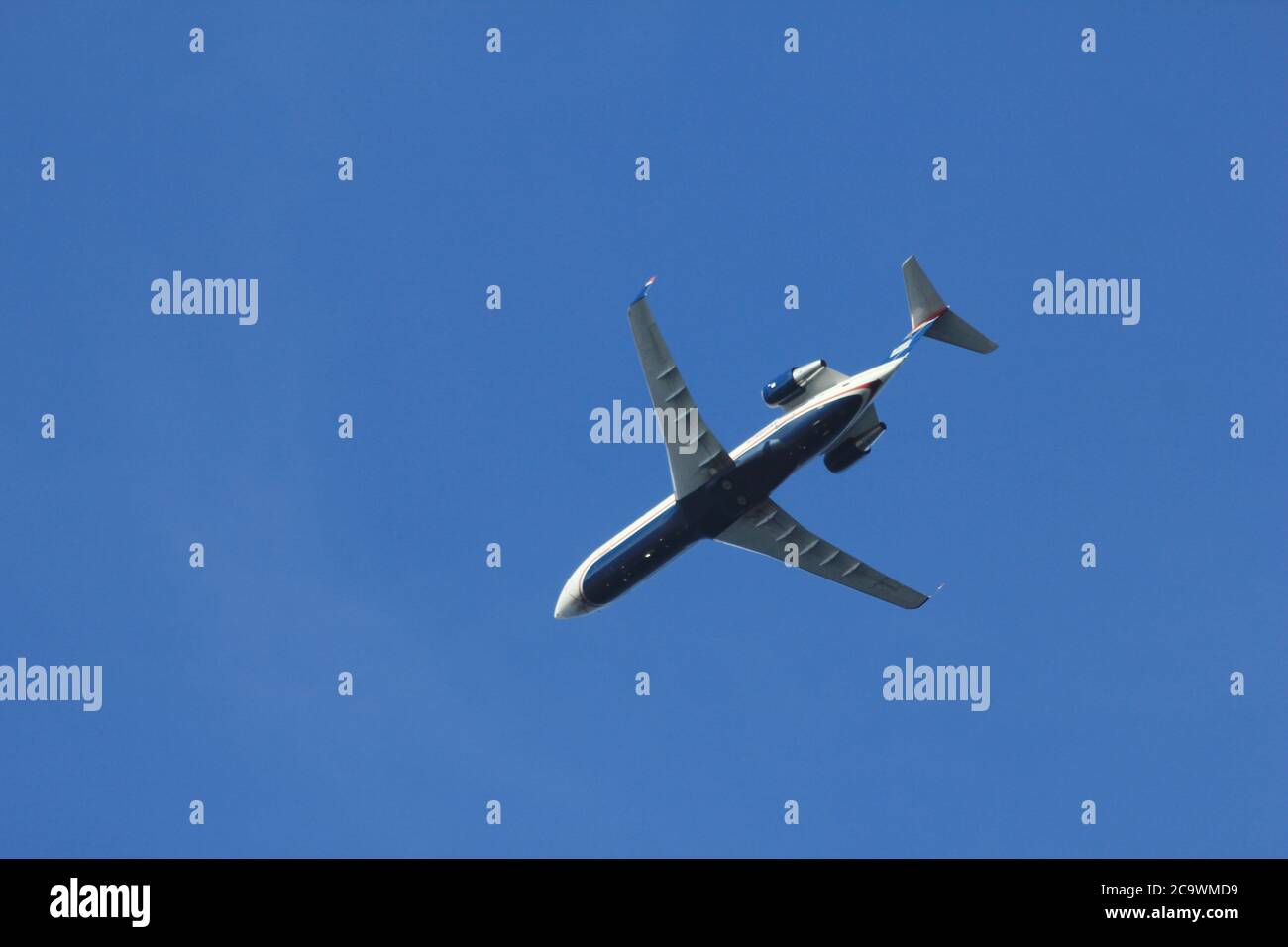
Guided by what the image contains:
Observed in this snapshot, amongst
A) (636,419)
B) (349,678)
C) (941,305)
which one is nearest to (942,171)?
(941,305)

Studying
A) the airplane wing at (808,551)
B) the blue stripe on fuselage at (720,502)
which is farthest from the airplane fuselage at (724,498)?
the airplane wing at (808,551)

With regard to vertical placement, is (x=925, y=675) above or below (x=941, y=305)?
below

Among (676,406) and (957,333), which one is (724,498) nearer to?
(676,406)

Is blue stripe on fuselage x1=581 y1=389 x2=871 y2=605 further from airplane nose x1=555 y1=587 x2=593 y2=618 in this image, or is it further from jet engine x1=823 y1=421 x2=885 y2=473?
jet engine x1=823 y1=421 x2=885 y2=473

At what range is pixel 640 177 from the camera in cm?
5194

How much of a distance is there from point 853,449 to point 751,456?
392cm

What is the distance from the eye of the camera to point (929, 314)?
172 ft

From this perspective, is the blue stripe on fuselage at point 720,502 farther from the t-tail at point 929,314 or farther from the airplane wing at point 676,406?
the t-tail at point 929,314

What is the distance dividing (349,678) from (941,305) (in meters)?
23.1

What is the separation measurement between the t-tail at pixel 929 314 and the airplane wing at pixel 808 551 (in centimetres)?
789

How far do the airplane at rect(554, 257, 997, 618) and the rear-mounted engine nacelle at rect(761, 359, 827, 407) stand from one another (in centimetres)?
3

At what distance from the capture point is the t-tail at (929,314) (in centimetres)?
5238
